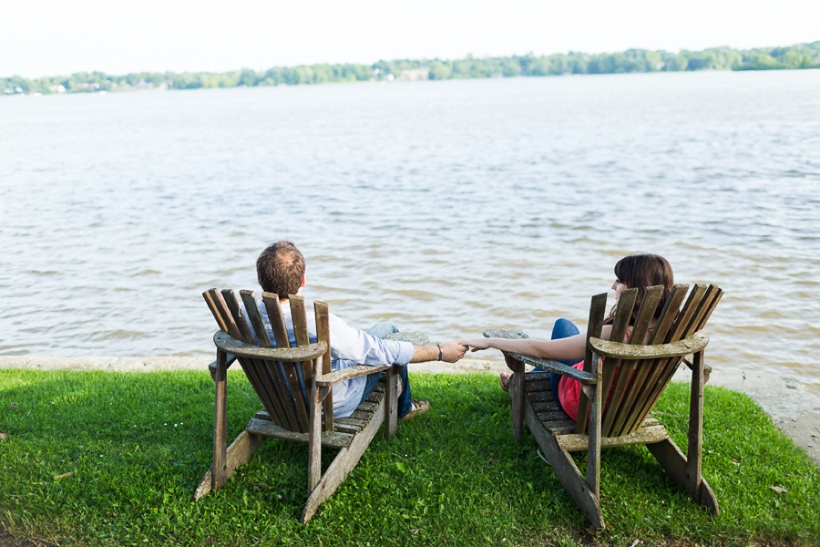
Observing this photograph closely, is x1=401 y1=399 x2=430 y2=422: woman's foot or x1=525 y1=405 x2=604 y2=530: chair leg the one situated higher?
x1=525 y1=405 x2=604 y2=530: chair leg

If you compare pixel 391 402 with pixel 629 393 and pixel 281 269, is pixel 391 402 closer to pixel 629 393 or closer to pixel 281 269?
pixel 281 269

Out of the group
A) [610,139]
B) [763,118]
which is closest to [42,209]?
[610,139]

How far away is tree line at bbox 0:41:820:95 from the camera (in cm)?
13888

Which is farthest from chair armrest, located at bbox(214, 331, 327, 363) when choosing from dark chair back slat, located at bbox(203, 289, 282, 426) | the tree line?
the tree line

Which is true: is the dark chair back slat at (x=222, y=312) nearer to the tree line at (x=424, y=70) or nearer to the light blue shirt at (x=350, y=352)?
the light blue shirt at (x=350, y=352)

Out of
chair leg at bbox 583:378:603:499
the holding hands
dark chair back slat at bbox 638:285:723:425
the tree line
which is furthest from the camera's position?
the tree line

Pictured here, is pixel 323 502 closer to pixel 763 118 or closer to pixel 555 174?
pixel 555 174

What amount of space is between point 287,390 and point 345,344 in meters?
0.41

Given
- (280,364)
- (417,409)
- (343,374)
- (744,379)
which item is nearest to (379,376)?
(417,409)

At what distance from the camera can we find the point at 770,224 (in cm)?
1461

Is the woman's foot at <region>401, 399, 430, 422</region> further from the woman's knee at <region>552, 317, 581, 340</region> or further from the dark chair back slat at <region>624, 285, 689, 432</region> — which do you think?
the dark chair back slat at <region>624, 285, 689, 432</region>

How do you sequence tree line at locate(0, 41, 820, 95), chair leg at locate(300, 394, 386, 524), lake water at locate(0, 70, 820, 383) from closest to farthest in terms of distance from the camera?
1. chair leg at locate(300, 394, 386, 524)
2. lake water at locate(0, 70, 820, 383)
3. tree line at locate(0, 41, 820, 95)

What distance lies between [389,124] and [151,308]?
3628 centimetres

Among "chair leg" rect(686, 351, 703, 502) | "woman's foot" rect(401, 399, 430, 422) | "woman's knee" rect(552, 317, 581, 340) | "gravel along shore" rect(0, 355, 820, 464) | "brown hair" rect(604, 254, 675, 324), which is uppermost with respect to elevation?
"brown hair" rect(604, 254, 675, 324)
